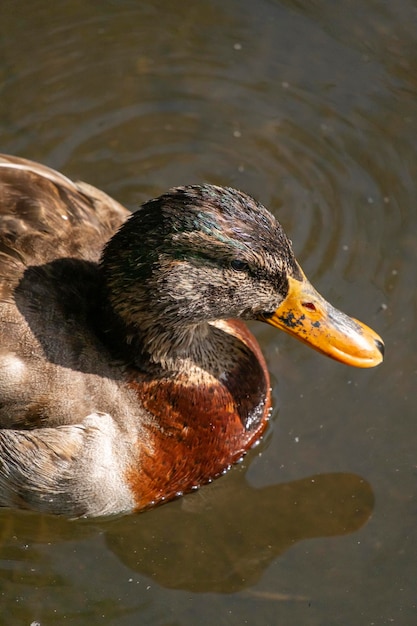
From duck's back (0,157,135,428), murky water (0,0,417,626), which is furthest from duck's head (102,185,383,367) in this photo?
murky water (0,0,417,626)

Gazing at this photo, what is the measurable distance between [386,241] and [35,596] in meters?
3.21

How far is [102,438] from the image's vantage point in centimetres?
522

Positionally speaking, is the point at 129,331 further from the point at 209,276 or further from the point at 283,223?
the point at 283,223

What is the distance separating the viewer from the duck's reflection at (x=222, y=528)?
18.5ft

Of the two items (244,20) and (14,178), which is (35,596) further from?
(244,20)

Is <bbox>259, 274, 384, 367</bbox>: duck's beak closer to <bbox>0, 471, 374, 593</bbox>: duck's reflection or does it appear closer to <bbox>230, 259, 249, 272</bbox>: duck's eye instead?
<bbox>230, 259, 249, 272</bbox>: duck's eye

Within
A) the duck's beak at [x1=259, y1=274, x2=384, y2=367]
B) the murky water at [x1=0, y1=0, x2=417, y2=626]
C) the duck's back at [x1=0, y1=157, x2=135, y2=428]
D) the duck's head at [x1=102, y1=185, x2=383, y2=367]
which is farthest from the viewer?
the murky water at [x1=0, y1=0, x2=417, y2=626]

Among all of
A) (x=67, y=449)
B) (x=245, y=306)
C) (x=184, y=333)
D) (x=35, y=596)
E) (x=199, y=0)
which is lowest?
(x=35, y=596)

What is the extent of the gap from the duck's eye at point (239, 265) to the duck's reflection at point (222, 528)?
159 cm

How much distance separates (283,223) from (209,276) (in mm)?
2040

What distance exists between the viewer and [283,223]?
22.6 ft

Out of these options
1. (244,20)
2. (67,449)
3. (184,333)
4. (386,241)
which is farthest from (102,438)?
(244,20)

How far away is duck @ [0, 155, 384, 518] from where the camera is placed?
4.91m

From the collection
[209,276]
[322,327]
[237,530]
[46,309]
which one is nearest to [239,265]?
[209,276]
